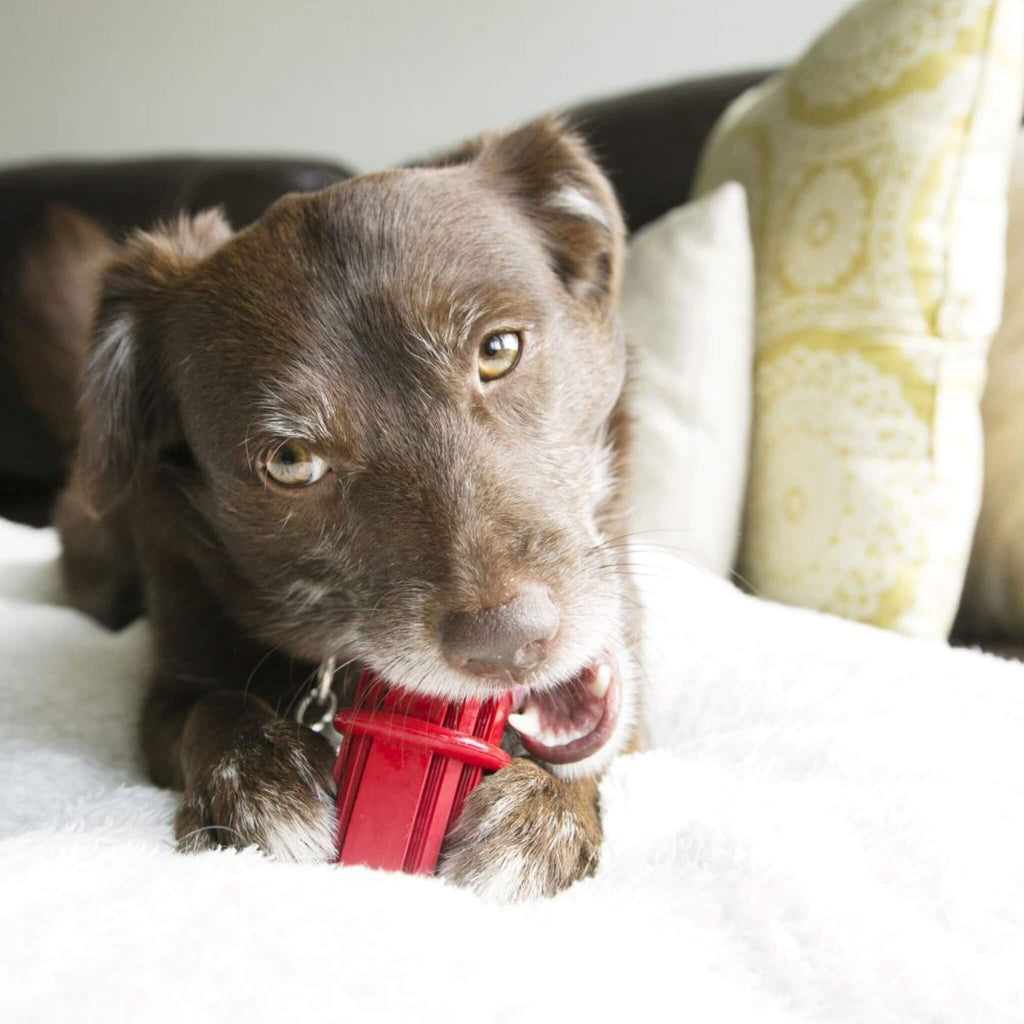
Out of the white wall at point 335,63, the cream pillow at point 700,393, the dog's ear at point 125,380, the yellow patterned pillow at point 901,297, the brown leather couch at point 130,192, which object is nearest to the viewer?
the dog's ear at point 125,380

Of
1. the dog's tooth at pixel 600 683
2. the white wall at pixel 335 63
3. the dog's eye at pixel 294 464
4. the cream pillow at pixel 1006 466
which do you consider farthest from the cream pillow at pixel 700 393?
the white wall at pixel 335 63

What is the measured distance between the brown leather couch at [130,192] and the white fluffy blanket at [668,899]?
2.01 meters

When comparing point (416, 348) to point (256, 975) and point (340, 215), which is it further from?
point (256, 975)

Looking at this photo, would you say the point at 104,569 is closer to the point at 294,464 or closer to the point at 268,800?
the point at 294,464

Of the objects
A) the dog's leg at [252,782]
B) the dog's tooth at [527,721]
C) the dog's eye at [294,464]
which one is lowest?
the dog's leg at [252,782]

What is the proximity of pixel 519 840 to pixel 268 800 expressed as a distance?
0.32 m

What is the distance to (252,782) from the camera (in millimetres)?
1168

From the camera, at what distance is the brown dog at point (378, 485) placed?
3.65ft

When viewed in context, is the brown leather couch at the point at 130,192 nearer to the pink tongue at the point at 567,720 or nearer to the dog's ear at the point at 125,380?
the dog's ear at the point at 125,380

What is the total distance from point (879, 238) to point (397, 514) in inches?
44.9

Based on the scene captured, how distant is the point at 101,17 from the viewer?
4277 millimetres

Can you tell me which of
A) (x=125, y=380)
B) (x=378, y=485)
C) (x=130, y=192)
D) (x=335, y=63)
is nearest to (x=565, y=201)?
(x=378, y=485)

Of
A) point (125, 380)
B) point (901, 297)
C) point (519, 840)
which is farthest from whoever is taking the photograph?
point (901, 297)

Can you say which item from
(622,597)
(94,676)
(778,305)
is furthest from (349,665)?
(778,305)
